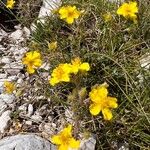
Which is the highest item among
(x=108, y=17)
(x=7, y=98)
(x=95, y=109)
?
(x=108, y=17)

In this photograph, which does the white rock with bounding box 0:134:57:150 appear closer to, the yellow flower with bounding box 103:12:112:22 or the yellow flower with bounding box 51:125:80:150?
the yellow flower with bounding box 51:125:80:150

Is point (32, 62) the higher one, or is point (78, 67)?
point (32, 62)

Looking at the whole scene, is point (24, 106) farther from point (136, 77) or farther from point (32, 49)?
point (136, 77)

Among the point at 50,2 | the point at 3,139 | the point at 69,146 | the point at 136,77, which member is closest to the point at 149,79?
the point at 136,77

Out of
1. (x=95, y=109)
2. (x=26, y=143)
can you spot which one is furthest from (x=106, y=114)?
(x=26, y=143)

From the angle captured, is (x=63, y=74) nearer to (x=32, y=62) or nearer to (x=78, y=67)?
(x=78, y=67)

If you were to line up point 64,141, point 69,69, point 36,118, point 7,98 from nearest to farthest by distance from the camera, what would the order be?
point 64,141 < point 69,69 < point 36,118 < point 7,98

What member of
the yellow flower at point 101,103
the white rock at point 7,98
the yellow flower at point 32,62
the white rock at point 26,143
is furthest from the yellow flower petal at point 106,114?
the white rock at point 7,98

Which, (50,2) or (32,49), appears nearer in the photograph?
(32,49)
